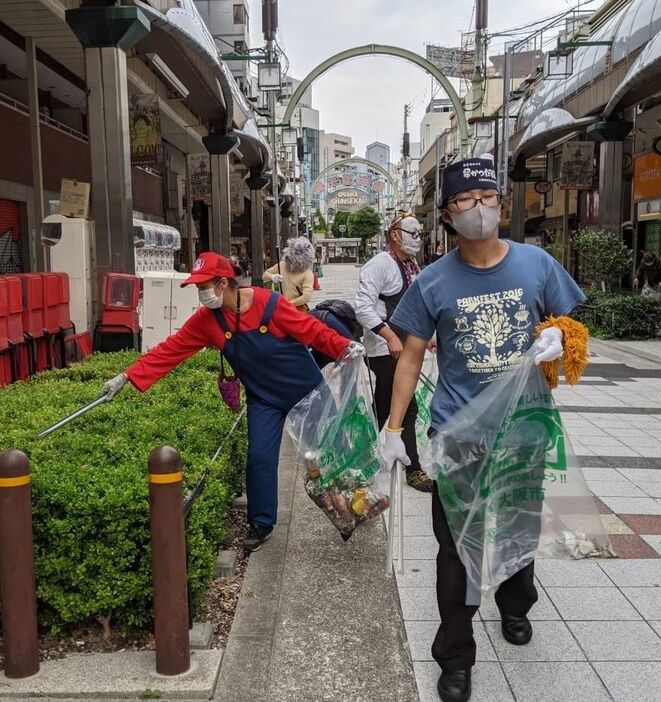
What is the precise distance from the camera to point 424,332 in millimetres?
2871

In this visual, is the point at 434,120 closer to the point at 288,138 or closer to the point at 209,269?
the point at 288,138

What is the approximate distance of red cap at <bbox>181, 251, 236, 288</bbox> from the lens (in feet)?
12.2

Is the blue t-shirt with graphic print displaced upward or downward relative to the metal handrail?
downward

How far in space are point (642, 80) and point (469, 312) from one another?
12125 mm

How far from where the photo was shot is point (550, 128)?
18109 mm

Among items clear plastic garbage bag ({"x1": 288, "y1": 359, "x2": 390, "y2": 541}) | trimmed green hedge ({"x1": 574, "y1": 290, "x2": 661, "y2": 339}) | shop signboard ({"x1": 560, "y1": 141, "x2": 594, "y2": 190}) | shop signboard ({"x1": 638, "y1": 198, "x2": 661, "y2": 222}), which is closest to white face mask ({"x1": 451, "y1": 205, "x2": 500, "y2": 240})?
clear plastic garbage bag ({"x1": 288, "y1": 359, "x2": 390, "y2": 541})

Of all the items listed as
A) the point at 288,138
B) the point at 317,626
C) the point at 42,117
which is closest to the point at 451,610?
the point at 317,626

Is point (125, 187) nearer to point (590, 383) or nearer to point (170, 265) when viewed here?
point (590, 383)

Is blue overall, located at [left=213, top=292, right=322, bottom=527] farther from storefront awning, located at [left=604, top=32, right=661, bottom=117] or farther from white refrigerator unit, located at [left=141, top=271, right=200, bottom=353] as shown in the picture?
storefront awning, located at [left=604, top=32, right=661, bottom=117]

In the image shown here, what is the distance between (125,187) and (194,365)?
3816mm

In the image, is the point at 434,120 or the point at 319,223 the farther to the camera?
the point at 319,223

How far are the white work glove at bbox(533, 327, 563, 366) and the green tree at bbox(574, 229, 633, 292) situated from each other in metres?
13.7

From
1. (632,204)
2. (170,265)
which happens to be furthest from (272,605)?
(632,204)

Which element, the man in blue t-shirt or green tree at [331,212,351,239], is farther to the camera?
green tree at [331,212,351,239]
